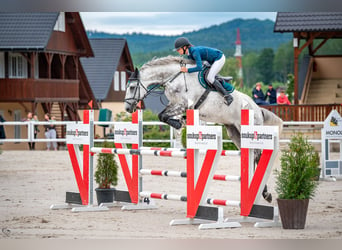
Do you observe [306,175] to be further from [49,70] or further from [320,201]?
[49,70]

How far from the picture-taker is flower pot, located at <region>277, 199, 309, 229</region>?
873cm

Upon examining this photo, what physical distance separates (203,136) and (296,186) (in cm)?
114

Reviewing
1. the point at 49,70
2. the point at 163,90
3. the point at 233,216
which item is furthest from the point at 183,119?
the point at 49,70

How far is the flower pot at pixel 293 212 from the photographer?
28.6ft

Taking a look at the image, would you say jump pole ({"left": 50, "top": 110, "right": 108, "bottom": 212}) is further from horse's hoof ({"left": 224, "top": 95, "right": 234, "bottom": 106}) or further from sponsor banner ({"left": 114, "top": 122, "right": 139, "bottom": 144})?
horse's hoof ({"left": 224, "top": 95, "right": 234, "bottom": 106})

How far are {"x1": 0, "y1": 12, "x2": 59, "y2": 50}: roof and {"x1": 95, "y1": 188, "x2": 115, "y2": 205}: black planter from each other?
23130 millimetres

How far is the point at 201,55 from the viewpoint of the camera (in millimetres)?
10961

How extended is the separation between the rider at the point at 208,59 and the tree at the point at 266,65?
106998 millimetres

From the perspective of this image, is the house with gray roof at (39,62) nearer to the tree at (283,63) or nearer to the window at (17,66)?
the window at (17,66)

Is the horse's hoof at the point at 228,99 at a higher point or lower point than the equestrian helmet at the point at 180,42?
lower

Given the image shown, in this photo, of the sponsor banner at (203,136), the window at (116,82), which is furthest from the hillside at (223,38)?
the sponsor banner at (203,136)

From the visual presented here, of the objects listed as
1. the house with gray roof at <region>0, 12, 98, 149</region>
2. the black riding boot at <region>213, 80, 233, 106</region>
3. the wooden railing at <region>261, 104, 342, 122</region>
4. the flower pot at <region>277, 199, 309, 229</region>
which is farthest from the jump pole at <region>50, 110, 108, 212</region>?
the house with gray roof at <region>0, 12, 98, 149</region>

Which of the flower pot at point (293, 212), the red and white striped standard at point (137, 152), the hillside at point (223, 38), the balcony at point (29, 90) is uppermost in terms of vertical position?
the hillside at point (223, 38)

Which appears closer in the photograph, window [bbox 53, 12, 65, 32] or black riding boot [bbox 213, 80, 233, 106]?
black riding boot [bbox 213, 80, 233, 106]
